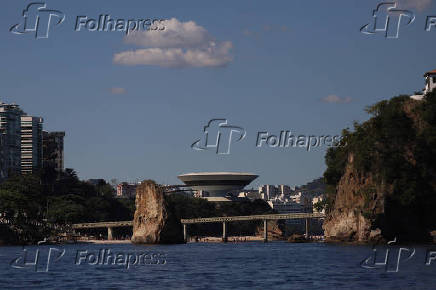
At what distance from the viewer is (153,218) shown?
433ft

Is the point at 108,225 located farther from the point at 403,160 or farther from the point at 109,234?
the point at 403,160

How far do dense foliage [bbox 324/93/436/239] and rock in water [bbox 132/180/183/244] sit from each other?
1375 inches

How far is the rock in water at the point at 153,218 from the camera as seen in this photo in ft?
431

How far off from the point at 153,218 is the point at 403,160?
1748 inches

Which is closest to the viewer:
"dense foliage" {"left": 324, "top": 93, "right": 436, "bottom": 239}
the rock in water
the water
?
the water

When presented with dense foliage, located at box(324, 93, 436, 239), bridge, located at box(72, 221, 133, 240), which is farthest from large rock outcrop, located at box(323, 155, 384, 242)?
bridge, located at box(72, 221, 133, 240)

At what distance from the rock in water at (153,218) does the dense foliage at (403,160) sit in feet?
115

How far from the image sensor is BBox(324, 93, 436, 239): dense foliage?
329 ft

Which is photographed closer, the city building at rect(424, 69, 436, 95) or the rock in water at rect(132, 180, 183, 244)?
the city building at rect(424, 69, 436, 95)

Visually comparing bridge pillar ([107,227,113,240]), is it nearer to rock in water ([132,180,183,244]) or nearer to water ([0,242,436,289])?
rock in water ([132,180,183,244])
